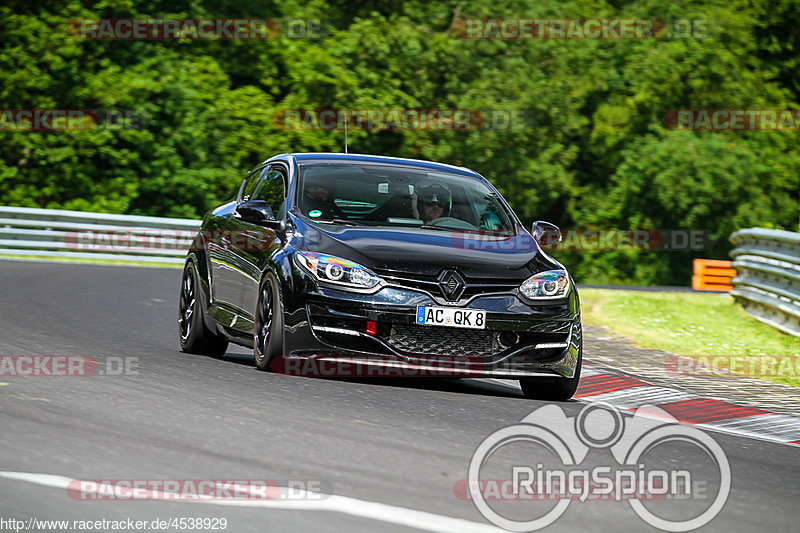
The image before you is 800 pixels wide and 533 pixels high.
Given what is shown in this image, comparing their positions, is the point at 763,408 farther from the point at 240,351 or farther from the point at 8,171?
the point at 8,171

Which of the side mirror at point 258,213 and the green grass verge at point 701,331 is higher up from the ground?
the side mirror at point 258,213

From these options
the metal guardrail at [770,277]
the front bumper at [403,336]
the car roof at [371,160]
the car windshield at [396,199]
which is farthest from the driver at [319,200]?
the metal guardrail at [770,277]

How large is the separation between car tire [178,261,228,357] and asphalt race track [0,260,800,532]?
39 centimetres

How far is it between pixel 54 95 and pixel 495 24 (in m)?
14.5

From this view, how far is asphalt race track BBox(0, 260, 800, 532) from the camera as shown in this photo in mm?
5281

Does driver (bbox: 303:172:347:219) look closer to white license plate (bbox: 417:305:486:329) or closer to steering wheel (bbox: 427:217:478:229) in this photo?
steering wheel (bbox: 427:217:478:229)

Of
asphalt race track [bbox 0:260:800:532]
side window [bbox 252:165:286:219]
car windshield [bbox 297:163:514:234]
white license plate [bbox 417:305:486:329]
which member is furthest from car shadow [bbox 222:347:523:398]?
side window [bbox 252:165:286:219]

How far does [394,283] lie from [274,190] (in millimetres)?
2176

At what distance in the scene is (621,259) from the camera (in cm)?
4475

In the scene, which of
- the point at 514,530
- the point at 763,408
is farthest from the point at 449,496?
the point at 763,408

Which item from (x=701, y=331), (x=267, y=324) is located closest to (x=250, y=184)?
(x=267, y=324)

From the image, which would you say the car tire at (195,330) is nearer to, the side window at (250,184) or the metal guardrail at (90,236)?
the side window at (250,184)

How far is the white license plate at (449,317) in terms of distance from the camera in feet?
27.7

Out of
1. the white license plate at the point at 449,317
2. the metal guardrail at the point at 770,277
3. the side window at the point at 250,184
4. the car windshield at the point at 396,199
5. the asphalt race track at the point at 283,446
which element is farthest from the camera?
the metal guardrail at the point at 770,277
